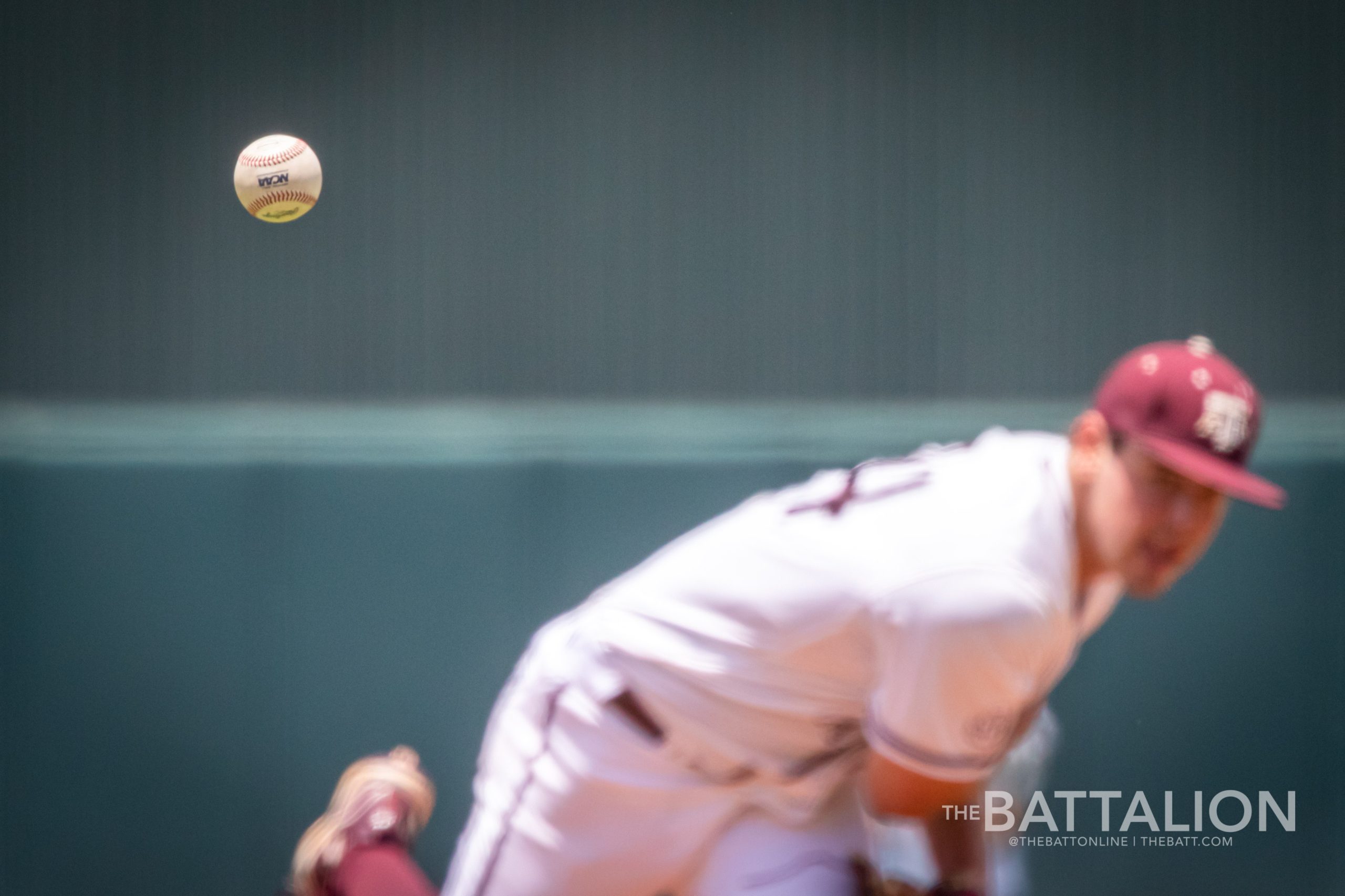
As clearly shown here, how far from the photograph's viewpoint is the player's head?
1.13 m

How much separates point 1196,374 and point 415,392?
1.76 metres

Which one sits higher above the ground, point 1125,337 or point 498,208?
point 498,208

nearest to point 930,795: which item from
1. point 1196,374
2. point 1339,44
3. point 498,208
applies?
point 1196,374

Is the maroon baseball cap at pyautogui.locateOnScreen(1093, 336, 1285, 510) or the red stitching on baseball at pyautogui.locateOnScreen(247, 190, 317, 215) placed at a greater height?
the red stitching on baseball at pyautogui.locateOnScreen(247, 190, 317, 215)

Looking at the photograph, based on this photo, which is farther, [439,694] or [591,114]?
[591,114]

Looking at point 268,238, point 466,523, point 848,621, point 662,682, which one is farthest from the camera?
point 268,238

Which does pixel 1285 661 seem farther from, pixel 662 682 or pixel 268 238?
pixel 268 238

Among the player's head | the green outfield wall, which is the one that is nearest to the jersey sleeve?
the player's head

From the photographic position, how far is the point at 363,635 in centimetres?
243

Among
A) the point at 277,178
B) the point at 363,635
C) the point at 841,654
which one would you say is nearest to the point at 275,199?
the point at 277,178

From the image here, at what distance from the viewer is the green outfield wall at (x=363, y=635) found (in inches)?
95.3

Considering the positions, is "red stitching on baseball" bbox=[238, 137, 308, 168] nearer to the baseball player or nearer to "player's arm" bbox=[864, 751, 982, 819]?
the baseball player

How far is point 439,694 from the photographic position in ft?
8.02

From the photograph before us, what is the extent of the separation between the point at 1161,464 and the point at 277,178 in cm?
167
